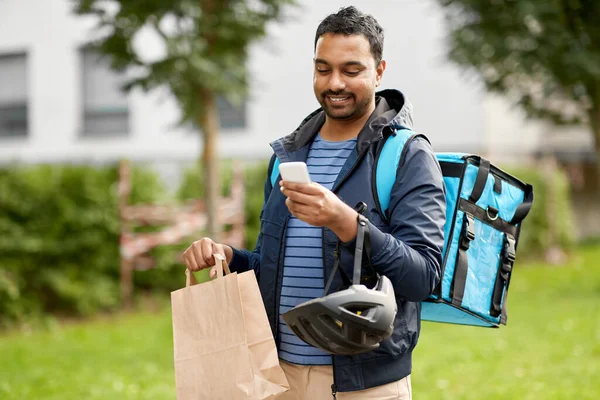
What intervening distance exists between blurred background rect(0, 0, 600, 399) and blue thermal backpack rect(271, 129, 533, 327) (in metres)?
3.40

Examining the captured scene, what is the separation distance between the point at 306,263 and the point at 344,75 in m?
0.57

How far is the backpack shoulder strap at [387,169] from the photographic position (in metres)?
2.29

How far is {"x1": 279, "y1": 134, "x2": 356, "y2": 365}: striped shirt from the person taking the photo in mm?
2400

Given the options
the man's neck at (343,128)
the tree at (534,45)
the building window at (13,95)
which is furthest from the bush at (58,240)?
the building window at (13,95)

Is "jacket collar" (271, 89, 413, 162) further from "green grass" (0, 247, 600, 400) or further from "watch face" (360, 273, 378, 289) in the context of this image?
"green grass" (0, 247, 600, 400)

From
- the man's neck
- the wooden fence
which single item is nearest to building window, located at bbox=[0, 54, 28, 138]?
the wooden fence

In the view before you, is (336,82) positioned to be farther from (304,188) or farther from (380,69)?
(304,188)

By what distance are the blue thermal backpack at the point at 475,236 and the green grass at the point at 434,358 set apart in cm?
335

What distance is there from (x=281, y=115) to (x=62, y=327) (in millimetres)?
8311

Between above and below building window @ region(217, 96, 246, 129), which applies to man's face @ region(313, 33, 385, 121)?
above

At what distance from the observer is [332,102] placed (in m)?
2.37

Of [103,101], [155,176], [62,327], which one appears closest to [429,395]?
[62,327]

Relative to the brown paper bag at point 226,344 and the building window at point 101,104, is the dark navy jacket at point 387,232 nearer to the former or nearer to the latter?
the brown paper bag at point 226,344

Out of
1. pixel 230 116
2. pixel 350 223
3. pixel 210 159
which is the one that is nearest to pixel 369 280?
pixel 350 223
